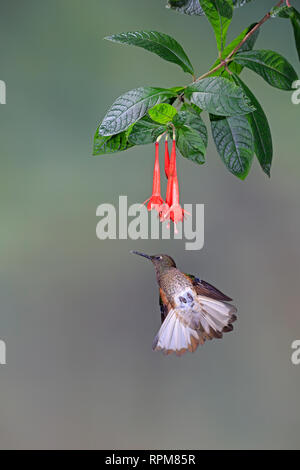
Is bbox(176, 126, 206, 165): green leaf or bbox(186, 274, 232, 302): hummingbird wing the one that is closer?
bbox(176, 126, 206, 165): green leaf

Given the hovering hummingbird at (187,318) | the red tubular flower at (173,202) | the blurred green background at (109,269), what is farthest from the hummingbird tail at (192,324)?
the blurred green background at (109,269)

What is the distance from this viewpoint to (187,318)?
0.88m

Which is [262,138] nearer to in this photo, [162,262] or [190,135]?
[190,135]

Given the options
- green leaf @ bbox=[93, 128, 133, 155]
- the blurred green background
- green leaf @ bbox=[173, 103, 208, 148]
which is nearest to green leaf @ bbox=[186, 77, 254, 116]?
green leaf @ bbox=[173, 103, 208, 148]

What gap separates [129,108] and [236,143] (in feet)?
0.65

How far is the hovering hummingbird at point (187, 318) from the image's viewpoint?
2.90 ft

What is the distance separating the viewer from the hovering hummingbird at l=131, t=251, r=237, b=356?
884 millimetres

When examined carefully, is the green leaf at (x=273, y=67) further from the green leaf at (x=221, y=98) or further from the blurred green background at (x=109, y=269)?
the blurred green background at (x=109, y=269)

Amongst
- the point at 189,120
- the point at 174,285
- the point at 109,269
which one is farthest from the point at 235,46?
the point at 109,269

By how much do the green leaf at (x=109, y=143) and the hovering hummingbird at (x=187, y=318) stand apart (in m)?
0.35

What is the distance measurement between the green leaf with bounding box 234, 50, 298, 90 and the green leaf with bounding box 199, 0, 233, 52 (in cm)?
6

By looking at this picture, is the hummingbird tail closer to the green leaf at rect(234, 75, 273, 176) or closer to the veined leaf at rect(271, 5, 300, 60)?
the green leaf at rect(234, 75, 273, 176)
